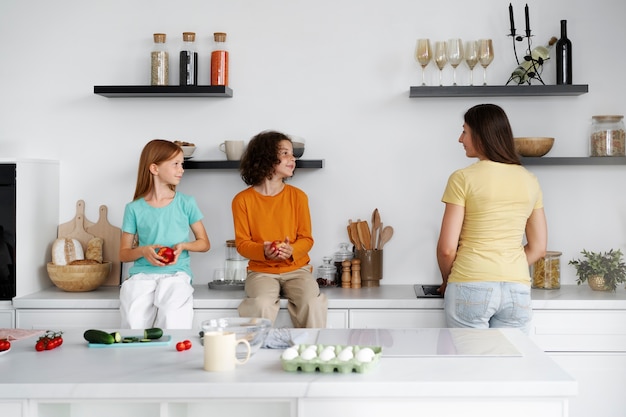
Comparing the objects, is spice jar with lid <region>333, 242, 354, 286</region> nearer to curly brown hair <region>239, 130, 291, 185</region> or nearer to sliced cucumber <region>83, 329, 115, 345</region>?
curly brown hair <region>239, 130, 291, 185</region>

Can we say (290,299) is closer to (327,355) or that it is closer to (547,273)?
(547,273)

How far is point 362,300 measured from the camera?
152 inches

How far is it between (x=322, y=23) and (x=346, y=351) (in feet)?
8.66

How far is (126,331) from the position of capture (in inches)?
103

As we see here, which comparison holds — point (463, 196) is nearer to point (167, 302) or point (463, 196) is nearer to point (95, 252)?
point (167, 302)

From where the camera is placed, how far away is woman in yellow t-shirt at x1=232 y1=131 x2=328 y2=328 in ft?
12.7

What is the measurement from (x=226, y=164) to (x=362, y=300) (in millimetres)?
1017

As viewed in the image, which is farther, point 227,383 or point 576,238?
point 576,238

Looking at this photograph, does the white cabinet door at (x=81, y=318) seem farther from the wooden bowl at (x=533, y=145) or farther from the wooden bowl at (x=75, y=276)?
the wooden bowl at (x=533, y=145)

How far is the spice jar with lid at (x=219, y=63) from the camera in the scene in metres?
4.25

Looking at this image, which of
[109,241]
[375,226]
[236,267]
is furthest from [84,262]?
[375,226]

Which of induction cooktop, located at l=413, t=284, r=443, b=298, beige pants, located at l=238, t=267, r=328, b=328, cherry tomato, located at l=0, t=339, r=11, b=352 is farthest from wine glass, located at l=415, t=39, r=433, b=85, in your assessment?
cherry tomato, located at l=0, t=339, r=11, b=352

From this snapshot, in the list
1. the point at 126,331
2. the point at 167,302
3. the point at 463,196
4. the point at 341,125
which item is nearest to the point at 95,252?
the point at 167,302

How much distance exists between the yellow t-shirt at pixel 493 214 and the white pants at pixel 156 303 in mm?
1306
